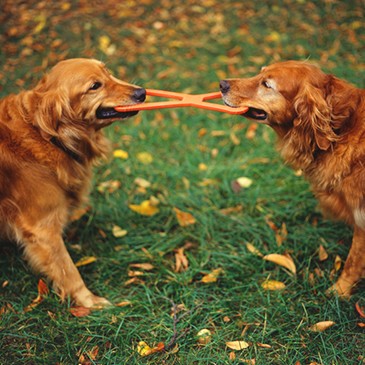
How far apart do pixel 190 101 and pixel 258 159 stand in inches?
51.5

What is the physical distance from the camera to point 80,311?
3.13 m

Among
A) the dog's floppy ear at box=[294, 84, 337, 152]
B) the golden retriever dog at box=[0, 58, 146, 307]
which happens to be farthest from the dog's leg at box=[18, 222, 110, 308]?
the dog's floppy ear at box=[294, 84, 337, 152]

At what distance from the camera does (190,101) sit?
3412 mm

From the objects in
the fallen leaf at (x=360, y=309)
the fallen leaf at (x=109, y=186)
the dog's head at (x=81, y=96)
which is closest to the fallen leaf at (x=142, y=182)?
the fallen leaf at (x=109, y=186)

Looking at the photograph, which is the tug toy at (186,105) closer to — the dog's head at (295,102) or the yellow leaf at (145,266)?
the dog's head at (295,102)

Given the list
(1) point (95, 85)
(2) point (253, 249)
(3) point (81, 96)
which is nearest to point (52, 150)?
(3) point (81, 96)

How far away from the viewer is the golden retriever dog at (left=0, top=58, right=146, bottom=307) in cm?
288

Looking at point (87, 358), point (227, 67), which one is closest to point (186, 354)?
point (87, 358)

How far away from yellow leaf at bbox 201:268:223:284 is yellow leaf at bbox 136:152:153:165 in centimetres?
159

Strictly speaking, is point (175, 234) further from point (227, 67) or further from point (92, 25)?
point (92, 25)

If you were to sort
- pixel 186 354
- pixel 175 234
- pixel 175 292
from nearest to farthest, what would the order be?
pixel 186 354 < pixel 175 292 < pixel 175 234

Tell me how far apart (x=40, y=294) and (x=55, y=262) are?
1.02 feet

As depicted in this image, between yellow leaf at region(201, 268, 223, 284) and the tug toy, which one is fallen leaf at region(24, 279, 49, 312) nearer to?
yellow leaf at region(201, 268, 223, 284)

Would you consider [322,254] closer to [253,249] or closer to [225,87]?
[253,249]
